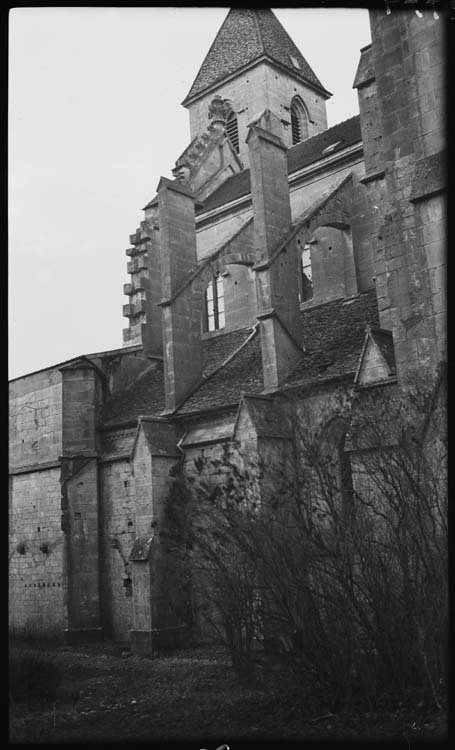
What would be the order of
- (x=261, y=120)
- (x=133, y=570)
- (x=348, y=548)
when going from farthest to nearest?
(x=261, y=120)
(x=133, y=570)
(x=348, y=548)

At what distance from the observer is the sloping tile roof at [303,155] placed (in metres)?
22.3

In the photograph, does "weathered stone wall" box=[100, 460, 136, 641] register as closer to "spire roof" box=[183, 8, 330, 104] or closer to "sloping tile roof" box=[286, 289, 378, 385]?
"sloping tile roof" box=[286, 289, 378, 385]

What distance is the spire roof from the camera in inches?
1225


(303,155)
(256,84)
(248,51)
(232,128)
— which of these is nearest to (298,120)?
(256,84)

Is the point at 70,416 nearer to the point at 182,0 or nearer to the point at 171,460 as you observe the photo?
the point at 171,460

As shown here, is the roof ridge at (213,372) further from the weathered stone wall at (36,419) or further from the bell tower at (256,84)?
the bell tower at (256,84)

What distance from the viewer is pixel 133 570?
15.6m

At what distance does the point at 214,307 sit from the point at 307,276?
3.68 meters

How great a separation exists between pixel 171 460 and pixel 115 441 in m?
2.79

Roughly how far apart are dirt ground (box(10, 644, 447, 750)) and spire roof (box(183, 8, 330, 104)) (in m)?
25.8

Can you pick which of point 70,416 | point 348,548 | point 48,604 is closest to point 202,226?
point 70,416

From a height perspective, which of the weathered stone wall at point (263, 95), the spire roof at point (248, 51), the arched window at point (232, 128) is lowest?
the arched window at point (232, 128)

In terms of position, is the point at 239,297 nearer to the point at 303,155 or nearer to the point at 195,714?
the point at 303,155

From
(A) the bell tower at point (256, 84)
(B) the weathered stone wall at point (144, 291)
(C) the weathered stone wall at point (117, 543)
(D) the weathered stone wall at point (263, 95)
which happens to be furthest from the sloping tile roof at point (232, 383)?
(A) the bell tower at point (256, 84)
